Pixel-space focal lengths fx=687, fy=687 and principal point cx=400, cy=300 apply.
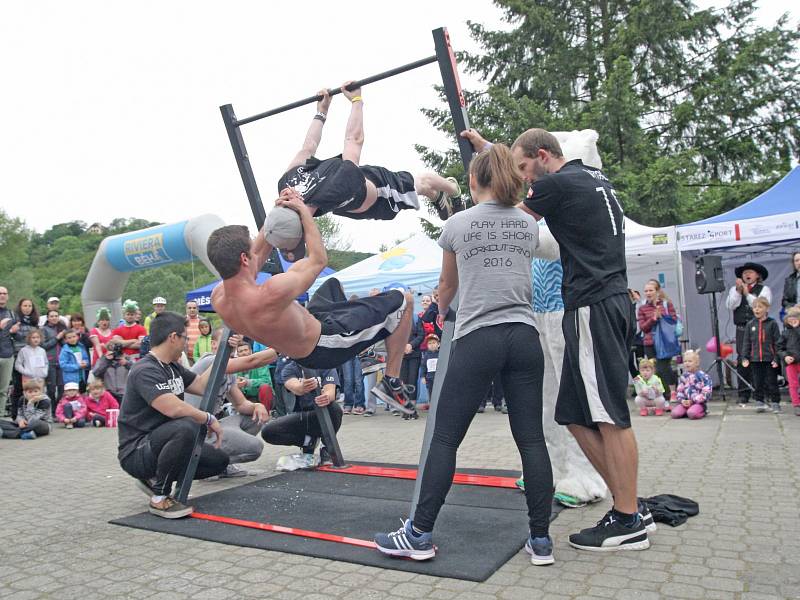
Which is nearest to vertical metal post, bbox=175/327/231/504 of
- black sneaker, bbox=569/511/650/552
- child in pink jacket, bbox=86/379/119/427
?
black sneaker, bbox=569/511/650/552

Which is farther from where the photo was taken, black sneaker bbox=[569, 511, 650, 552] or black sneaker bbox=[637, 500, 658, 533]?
black sneaker bbox=[637, 500, 658, 533]

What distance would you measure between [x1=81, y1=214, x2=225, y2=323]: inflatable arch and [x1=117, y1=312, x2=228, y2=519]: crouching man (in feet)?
24.8

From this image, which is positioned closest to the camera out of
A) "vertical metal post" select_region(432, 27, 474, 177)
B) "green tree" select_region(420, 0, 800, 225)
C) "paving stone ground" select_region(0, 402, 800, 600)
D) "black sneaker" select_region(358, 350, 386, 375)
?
"paving stone ground" select_region(0, 402, 800, 600)

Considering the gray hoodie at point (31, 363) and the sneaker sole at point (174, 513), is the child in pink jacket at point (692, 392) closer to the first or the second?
the sneaker sole at point (174, 513)

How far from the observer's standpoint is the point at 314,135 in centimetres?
453

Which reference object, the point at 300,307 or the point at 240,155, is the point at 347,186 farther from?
the point at 240,155

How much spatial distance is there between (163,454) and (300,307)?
131 cm

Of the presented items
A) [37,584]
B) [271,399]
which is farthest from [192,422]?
[271,399]

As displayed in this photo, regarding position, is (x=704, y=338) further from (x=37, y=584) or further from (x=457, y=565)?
(x=37, y=584)

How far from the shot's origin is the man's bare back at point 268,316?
12.6 feet

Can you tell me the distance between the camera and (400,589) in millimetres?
2908

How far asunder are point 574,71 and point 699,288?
12279mm

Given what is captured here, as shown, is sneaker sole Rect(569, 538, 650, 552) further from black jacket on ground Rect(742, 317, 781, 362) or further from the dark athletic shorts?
black jacket on ground Rect(742, 317, 781, 362)

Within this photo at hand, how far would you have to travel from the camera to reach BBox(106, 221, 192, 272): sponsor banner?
514 inches
